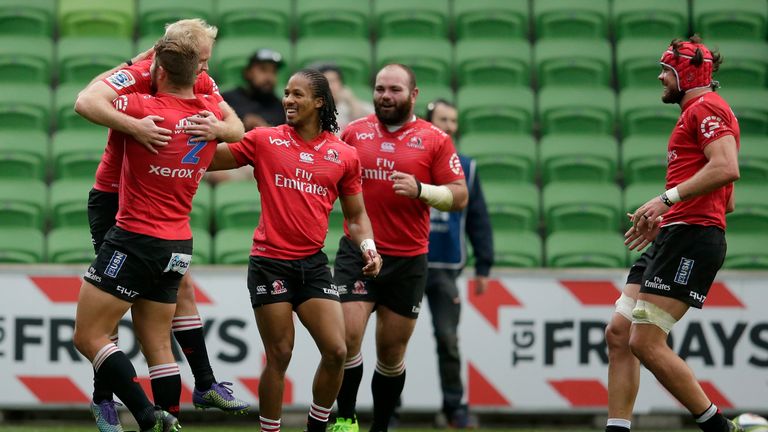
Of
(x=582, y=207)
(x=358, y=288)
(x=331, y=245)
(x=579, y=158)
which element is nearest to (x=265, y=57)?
(x=331, y=245)

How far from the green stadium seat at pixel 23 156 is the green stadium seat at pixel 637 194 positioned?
5.04 meters

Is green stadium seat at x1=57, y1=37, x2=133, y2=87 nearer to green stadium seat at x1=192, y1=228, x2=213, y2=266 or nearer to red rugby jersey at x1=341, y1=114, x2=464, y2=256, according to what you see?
green stadium seat at x1=192, y1=228, x2=213, y2=266

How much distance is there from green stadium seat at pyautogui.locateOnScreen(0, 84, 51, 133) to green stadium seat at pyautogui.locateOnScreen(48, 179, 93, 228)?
1.15 m

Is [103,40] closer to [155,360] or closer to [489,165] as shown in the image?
[489,165]

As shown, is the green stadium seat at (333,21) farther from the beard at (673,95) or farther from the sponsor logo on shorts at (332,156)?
the beard at (673,95)

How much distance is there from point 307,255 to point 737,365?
4185 mm

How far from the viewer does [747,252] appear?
10617 mm

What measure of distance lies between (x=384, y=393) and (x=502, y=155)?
3.70 metres

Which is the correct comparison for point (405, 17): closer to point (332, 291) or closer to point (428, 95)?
point (428, 95)

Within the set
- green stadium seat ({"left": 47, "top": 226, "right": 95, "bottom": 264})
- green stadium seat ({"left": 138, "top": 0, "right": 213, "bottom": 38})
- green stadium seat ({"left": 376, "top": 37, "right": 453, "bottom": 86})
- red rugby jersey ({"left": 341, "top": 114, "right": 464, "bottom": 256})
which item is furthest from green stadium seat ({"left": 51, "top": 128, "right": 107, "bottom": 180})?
red rugby jersey ({"left": 341, "top": 114, "right": 464, "bottom": 256})

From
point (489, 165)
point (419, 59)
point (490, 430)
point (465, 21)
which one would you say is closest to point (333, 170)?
point (490, 430)

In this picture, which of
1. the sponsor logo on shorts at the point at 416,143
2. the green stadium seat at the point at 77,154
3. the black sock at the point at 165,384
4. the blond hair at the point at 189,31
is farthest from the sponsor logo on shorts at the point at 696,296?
the green stadium seat at the point at 77,154

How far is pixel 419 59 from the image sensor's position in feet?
40.1

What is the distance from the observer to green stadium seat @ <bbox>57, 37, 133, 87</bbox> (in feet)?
39.5
